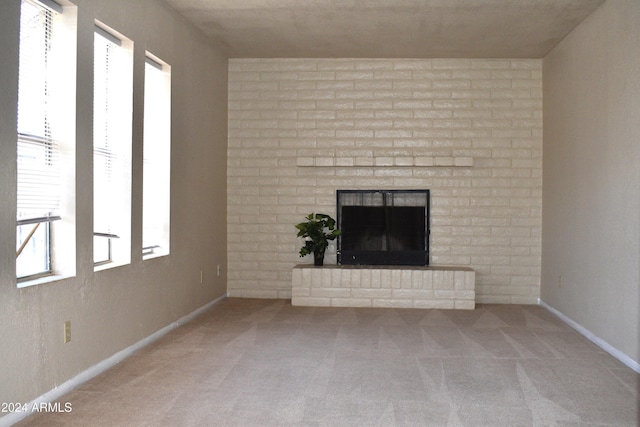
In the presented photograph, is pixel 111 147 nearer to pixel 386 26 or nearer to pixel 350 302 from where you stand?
pixel 386 26

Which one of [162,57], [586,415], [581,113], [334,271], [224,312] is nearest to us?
[586,415]

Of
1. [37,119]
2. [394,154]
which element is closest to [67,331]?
[37,119]

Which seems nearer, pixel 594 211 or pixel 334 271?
pixel 594 211

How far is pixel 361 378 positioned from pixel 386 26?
3.34 meters

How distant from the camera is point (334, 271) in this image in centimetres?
650

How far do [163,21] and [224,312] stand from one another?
2.85 metres

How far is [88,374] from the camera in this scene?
3.63 metres

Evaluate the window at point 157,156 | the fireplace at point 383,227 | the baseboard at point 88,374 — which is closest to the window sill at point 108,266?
the baseboard at point 88,374

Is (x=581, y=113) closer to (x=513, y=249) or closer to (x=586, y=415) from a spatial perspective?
(x=513, y=249)

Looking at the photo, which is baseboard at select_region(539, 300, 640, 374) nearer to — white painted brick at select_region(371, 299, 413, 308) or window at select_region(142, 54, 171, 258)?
white painted brick at select_region(371, 299, 413, 308)

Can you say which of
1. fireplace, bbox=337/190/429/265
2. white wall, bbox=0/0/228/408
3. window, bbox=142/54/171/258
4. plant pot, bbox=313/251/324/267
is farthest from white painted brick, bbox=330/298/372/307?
window, bbox=142/54/171/258

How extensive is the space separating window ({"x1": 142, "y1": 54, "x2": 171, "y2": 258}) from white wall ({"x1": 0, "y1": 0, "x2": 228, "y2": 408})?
11cm

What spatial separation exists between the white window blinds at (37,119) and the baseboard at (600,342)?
12.7 feet

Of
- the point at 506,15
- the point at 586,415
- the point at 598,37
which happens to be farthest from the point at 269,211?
the point at 586,415
